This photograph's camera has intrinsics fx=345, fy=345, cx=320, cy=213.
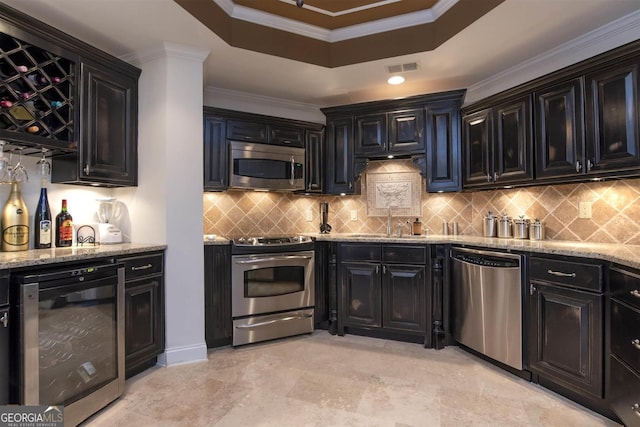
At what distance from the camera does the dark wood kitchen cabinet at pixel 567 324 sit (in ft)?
6.31

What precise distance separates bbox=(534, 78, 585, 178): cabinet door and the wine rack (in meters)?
3.28

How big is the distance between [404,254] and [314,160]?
4.51 feet

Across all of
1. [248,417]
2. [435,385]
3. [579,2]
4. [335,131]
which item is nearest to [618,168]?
[579,2]

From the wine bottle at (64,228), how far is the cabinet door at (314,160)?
2.06 metres

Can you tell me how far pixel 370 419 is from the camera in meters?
1.88

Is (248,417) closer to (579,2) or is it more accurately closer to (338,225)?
(338,225)

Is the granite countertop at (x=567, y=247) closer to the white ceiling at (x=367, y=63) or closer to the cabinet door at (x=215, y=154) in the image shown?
the cabinet door at (x=215, y=154)

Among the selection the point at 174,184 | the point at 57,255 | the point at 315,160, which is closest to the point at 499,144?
the point at 315,160

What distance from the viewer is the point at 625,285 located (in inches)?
68.4

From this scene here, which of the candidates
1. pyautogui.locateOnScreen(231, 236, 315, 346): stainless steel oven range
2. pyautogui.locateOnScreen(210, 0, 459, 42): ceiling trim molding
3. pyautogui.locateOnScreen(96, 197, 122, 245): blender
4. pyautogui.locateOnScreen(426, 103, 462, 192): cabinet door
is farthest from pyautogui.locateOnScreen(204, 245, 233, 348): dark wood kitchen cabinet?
pyautogui.locateOnScreen(426, 103, 462, 192): cabinet door

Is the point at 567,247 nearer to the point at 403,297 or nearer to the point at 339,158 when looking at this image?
the point at 403,297

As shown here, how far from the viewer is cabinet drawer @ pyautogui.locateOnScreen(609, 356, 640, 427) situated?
1.62 m

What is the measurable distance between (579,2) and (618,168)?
101 centimetres

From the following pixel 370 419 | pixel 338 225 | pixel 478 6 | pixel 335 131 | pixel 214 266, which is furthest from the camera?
Answer: pixel 338 225
